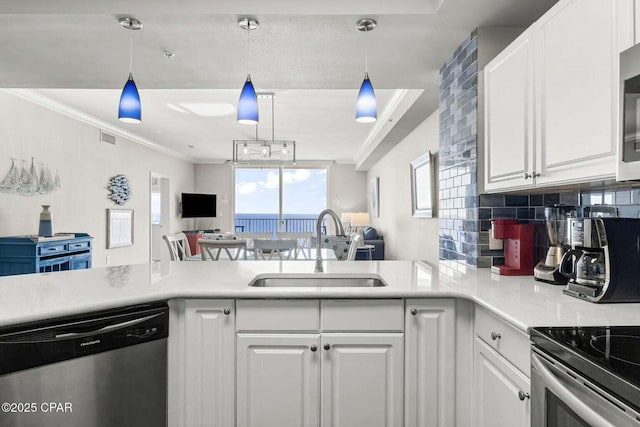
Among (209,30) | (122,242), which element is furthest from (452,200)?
(122,242)

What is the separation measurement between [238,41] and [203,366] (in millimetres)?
1938

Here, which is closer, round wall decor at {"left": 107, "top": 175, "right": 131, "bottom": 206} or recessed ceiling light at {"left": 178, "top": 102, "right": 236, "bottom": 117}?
recessed ceiling light at {"left": 178, "top": 102, "right": 236, "bottom": 117}

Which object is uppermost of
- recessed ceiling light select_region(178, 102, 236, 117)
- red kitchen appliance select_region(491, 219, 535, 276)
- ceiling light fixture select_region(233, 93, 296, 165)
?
recessed ceiling light select_region(178, 102, 236, 117)

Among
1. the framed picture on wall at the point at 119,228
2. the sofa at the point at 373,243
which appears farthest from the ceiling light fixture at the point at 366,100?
the framed picture on wall at the point at 119,228

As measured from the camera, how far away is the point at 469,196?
7.45 feet

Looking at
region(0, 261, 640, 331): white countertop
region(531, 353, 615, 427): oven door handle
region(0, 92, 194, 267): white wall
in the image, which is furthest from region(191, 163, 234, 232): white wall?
region(531, 353, 615, 427): oven door handle

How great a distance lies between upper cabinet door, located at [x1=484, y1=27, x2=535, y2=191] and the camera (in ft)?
5.53

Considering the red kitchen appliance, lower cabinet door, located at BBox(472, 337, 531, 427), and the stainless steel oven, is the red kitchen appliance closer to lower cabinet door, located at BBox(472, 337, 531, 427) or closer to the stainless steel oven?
lower cabinet door, located at BBox(472, 337, 531, 427)

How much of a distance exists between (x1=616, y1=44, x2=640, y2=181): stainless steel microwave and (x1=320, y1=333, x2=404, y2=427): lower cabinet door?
99cm

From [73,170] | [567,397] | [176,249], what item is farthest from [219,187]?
[567,397]

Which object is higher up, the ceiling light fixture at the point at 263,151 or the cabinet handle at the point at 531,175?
the ceiling light fixture at the point at 263,151

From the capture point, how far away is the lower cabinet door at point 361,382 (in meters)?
1.58

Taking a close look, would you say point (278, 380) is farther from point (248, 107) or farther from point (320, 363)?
point (248, 107)

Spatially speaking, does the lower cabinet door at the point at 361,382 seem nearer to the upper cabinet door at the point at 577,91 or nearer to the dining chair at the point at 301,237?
the upper cabinet door at the point at 577,91
